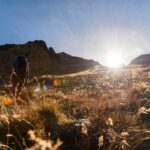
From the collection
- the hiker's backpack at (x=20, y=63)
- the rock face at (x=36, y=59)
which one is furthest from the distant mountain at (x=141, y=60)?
the hiker's backpack at (x=20, y=63)

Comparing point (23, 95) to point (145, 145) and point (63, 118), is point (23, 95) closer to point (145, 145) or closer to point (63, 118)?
point (63, 118)

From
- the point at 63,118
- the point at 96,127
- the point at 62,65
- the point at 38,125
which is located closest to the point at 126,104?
the point at 63,118

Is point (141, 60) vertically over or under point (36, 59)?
under

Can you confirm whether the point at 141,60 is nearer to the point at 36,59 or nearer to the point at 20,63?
the point at 36,59

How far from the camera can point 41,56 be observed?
6291 centimetres

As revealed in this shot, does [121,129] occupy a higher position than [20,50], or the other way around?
[20,50]

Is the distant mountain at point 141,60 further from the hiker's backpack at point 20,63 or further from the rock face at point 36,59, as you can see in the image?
the hiker's backpack at point 20,63

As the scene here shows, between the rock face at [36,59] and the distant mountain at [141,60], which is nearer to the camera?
the rock face at [36,59]

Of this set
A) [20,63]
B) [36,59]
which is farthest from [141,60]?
[20,63]

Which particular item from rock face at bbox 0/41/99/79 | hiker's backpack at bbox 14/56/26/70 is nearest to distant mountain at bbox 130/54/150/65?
rock face at bbox 0/41/99/79

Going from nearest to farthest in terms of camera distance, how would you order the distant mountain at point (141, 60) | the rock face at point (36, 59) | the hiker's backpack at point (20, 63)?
the hiker's backpack at point (20, 63)
the rock face at point (36, 59)
the distant mountain at point (141, 60)

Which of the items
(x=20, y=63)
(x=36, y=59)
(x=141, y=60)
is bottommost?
(x=141, y=60)

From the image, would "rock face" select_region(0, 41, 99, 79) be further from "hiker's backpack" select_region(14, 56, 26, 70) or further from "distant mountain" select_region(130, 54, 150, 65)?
"hiker's backpack" select_region(14, 56, 26, 70)

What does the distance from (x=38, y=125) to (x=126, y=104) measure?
11.5ft
